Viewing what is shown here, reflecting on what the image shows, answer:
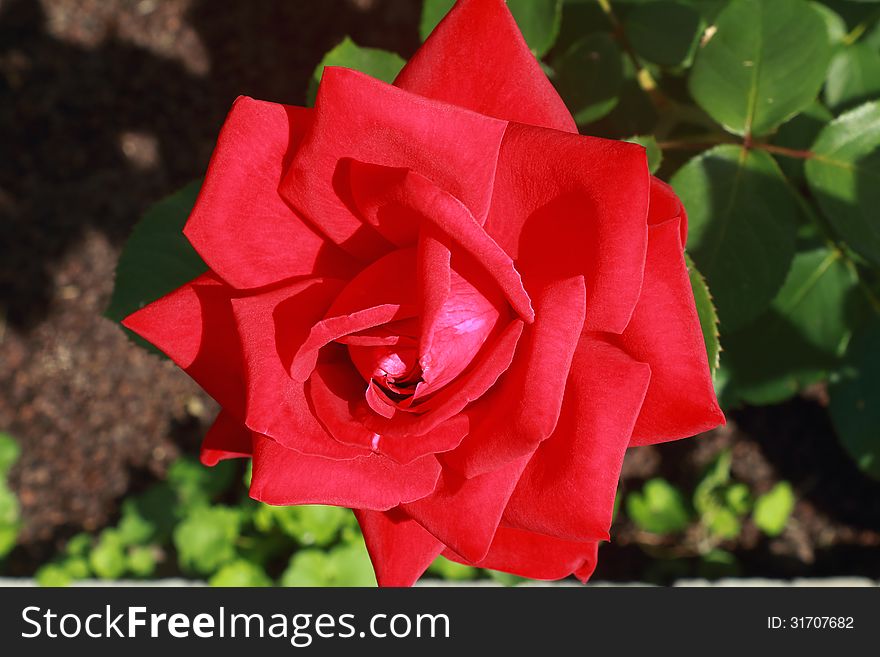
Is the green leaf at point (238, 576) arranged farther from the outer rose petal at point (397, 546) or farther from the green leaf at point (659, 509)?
the outer rose petal at point (397, 546)

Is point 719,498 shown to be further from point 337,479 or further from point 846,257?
point 337,479

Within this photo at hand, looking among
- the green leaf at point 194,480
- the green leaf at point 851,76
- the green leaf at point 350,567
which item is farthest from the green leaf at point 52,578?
the green leaf at point 851,76

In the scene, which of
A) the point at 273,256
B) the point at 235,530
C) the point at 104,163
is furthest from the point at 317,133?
the point at 104,163

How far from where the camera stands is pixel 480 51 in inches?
26.7

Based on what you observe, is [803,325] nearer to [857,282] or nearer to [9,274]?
[857,282]

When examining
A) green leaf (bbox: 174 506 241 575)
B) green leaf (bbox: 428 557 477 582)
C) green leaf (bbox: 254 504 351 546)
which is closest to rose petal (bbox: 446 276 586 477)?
green leaf (bbox: 254 504 351 546)

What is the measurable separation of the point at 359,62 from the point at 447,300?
1.74 feet

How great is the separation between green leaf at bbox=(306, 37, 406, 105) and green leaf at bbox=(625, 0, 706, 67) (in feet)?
1.10

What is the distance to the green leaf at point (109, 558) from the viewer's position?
1881mm

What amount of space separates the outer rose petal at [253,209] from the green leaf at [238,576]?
121 cm

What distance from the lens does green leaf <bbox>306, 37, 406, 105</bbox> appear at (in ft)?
3.26

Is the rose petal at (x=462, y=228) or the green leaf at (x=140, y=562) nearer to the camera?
the rose petal at (x=462, y=228)

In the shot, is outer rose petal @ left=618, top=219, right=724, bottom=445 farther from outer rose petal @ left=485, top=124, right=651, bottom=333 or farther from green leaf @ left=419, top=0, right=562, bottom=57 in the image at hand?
green leaf @ left=419, top=0, right=562, bottom=57

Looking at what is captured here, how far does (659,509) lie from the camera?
192 centimetres
